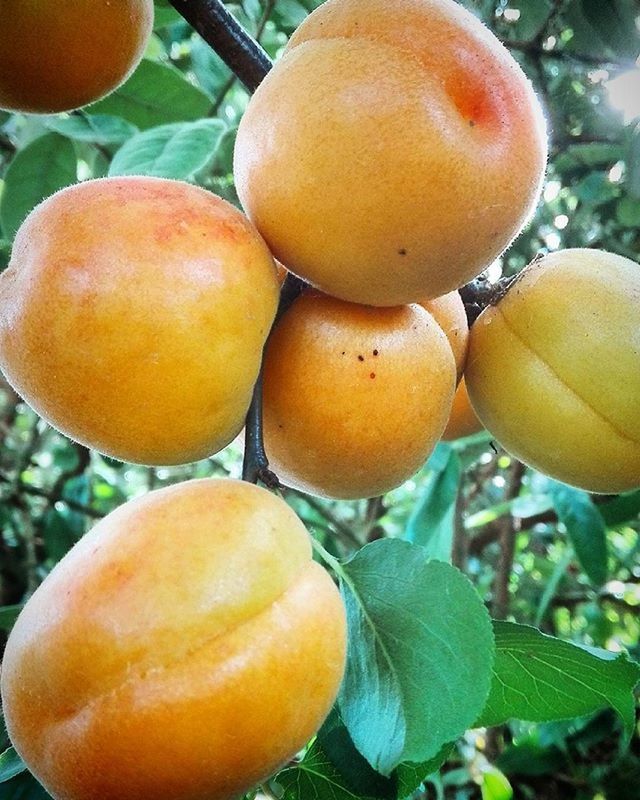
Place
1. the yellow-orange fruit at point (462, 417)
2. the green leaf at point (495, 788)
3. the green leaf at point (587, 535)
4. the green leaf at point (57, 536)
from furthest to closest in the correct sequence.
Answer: the green leaf at point (57, 536), the green leaf at point (495, 788), the green leaf at point (587, 535), the yellow-orange fruit at point (462, 417)

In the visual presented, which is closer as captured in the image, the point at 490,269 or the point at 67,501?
the point at 490,269

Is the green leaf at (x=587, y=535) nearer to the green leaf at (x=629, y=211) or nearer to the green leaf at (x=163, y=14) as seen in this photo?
the green leaf at (x=629, y=211)

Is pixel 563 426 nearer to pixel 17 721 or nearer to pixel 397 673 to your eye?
pixel 397 673

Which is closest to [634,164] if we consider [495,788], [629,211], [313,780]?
[629,211]

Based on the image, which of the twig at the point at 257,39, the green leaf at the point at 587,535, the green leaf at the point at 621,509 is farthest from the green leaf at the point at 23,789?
the green leaf at the point at 621,509

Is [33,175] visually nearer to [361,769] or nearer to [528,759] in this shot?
[361,769]

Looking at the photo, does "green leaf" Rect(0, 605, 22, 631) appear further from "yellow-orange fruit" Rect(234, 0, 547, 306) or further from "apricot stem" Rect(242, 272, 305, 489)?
"yellow-orange fruit" Rect(234, 0, 547, 306)

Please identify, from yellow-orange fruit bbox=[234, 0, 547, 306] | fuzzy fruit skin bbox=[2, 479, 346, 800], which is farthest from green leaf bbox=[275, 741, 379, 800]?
yellow-orange fruit bbox=[234, 0, 547, 306]

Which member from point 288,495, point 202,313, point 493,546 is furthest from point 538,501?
point 202,313
